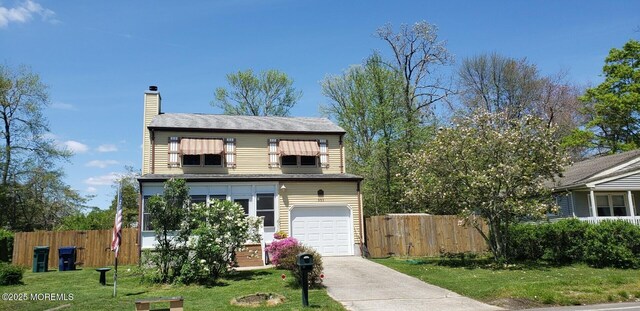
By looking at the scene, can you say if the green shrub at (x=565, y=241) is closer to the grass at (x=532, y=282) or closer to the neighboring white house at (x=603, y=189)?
the grass at (x=532, y=282)

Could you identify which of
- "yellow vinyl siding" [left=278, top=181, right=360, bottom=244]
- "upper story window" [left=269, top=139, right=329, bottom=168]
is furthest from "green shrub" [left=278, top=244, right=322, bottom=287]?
"upper story window" [left=269, top=139, right=329, bottom=168]

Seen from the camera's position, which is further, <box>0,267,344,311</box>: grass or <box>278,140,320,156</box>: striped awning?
<box>278,140,320,156</box>: striped awning

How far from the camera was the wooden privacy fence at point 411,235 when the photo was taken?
838 inches

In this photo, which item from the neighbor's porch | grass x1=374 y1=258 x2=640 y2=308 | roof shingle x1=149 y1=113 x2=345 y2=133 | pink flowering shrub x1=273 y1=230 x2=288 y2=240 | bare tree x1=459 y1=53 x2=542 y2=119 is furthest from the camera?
bare tree x1=459 y1=53 x2=542 y2=119

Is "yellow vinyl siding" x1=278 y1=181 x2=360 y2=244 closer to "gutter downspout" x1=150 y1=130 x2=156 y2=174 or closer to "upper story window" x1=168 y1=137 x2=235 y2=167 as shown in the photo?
"upper story window" x1=168 y1=137 x2=235 y2=167

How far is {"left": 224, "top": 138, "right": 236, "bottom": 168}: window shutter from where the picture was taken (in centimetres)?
2153

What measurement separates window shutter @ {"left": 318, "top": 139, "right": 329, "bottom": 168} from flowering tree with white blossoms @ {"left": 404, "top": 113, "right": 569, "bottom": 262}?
19.7ft

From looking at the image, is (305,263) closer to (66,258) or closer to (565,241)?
(565,241)

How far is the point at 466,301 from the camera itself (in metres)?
10.8

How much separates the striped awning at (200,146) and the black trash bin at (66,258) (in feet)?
20.2

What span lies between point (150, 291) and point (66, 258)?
8.70 metres

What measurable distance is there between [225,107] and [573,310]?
34671 millimetres

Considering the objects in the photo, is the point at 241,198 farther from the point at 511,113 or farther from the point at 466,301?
the point at 511,113

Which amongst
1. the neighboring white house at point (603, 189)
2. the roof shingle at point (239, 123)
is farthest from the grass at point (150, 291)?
the neighboring white house at point (603, 189)
